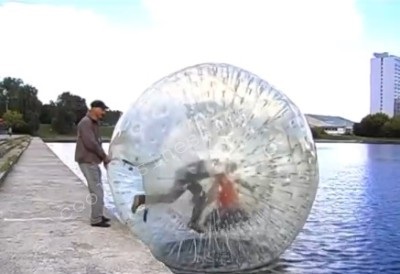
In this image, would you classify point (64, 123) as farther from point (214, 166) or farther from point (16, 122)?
point (214, 166)

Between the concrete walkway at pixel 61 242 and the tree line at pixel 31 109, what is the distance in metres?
85.4

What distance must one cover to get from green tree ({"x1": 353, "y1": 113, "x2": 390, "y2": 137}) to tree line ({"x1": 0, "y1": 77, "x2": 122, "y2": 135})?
5768 centimetres

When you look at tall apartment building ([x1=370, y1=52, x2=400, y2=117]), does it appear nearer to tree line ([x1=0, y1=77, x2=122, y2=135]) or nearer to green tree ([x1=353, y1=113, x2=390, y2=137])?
green tree ([x1=353, y1=113, x2=390, y2=137])

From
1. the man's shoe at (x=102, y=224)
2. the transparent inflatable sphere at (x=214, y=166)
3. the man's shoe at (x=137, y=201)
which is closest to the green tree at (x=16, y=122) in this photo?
the man's shoe at (x=102, y=224)

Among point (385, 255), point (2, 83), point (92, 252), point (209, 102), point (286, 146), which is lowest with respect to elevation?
point (385, 255)

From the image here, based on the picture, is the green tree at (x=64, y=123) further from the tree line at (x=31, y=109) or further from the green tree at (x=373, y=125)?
the green tree at (x=373, y=125)

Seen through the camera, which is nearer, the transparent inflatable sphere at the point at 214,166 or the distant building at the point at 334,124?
the transparent inflatable sphere at the point at 214,166

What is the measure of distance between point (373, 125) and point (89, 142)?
417ft

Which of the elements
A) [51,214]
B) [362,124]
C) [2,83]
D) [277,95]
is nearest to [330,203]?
[51,214]

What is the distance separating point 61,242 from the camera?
23.3 feet

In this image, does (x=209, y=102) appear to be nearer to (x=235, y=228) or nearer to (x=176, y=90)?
(x=176, y=90)

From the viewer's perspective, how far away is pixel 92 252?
654 centimetres

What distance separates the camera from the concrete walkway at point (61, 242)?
591 centimetres

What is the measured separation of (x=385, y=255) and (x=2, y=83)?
14181 cm
